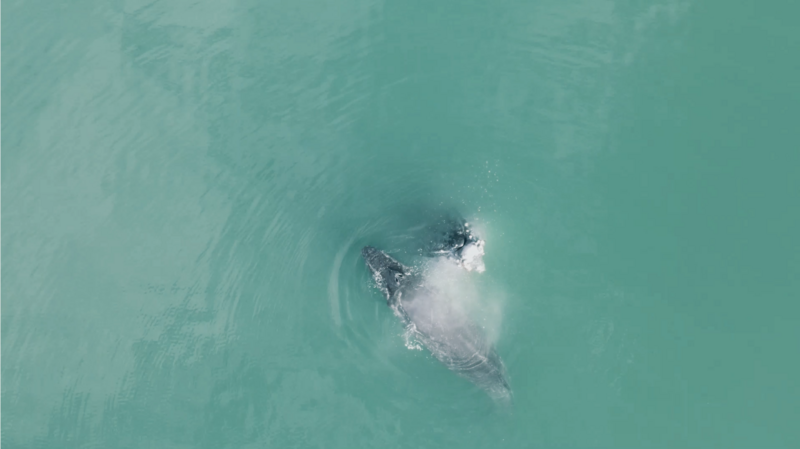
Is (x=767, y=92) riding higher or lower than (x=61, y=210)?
lower

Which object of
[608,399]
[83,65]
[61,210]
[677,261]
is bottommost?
[608,399]

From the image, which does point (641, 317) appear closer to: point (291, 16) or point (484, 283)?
point (484, 283)

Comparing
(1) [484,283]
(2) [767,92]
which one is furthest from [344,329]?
(2) [767,92]

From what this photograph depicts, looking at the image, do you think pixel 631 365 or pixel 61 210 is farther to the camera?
pixel 61 210

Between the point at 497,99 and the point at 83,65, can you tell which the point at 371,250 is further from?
the point at 83,65
